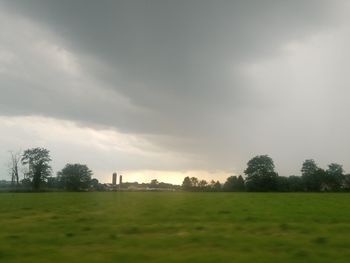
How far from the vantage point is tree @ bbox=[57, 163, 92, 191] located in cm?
17874

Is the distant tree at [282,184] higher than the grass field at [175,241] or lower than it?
higher

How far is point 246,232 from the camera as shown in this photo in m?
17.4

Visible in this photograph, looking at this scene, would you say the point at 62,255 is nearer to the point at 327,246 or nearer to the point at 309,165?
the point at 327,246

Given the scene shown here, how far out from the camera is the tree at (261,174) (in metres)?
152

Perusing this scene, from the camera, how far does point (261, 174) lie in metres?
161

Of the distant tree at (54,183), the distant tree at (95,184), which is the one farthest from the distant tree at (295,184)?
the distant tree at (54,183)

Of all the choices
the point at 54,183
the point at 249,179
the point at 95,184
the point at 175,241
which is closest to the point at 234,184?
the point at 249,179

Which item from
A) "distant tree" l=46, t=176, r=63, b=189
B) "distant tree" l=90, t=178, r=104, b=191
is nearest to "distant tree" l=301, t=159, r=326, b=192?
"distant tree" l=90, t=178, r=104, b=191

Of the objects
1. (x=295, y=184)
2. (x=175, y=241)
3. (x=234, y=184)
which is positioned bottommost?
(x=175, y=241)

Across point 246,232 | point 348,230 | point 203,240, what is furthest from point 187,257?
point 348,230

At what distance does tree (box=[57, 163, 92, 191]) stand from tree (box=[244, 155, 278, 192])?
67.2 metres

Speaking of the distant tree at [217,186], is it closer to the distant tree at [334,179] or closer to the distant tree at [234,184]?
the distant tree at [234,184]

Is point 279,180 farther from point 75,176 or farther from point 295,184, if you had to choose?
point 75,176

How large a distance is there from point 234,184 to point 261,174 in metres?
10.8
